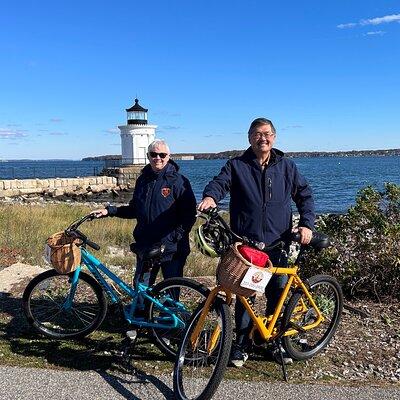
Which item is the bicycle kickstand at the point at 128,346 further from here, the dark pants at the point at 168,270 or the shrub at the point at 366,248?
the shrub at the point at 366,248

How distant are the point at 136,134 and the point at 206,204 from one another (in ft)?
147

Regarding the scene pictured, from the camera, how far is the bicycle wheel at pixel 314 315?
Result: 4509 millimetres

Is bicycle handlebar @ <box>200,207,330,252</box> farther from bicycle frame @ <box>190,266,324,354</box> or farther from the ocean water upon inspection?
the ocean water

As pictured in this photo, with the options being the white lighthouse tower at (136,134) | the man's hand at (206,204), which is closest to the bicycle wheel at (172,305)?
the man's hand at (206,204)

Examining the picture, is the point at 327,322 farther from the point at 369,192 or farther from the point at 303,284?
the point at 369,192

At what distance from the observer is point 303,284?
4.54 meters

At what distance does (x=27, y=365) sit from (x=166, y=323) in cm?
132

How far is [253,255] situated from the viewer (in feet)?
12.7

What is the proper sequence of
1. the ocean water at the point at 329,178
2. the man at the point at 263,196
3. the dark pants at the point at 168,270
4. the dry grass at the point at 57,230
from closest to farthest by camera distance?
the man at the point at 263,196 < the dark pants at the point at 168,270 < the dry grass at the point at 57,230 < the ocean water at the point at 329,178

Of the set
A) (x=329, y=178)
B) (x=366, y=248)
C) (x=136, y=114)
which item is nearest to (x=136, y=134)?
(x=136, y=114)

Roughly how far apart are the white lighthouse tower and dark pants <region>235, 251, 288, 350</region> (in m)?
44.2

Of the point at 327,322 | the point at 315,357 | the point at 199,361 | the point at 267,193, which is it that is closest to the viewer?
the point at 199,361

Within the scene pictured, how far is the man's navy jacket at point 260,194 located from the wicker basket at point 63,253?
155 centimetres

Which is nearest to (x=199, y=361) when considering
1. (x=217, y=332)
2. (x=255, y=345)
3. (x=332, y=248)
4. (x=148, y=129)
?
(x=217, y=332)
